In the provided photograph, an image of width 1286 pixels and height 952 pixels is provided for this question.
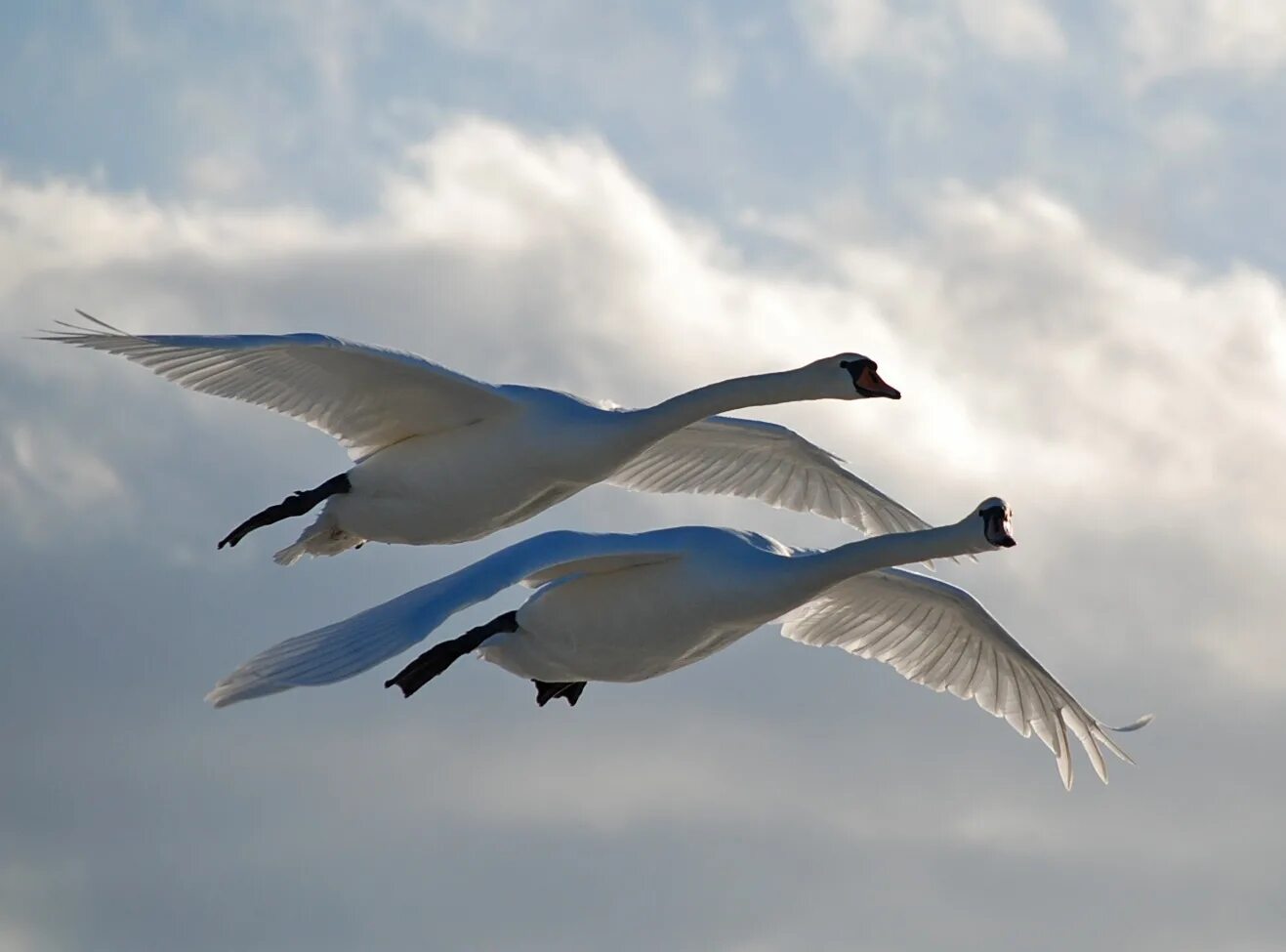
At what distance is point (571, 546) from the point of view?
75.0 feet

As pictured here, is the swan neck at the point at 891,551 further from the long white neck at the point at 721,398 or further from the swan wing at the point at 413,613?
the long white neck at the point at 721,398

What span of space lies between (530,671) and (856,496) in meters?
7.04

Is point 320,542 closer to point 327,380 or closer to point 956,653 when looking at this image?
point 327,380

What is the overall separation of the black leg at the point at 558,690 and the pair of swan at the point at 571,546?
0.12 ft

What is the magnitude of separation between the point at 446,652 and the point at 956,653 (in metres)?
5.90

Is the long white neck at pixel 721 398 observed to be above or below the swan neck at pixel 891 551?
above

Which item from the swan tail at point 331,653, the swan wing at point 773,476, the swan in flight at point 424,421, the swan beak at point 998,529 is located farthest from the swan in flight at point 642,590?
the swan wing at point 773,476

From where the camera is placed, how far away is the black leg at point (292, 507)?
2662 centimetres

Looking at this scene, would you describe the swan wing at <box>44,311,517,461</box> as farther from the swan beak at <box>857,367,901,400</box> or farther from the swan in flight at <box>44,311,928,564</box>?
the swan beak at <box>857,367,901,400</box>

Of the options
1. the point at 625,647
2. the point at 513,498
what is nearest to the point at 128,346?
the point at 513,498

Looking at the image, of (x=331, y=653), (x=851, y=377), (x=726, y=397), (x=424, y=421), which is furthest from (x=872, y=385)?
(x=331, y=653)

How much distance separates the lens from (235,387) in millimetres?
26219

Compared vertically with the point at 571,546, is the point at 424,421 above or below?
above

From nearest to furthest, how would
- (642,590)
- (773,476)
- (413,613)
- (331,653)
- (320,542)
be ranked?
(331,653)
(413,613)
(642,590)
(320,542)
(773,476)
